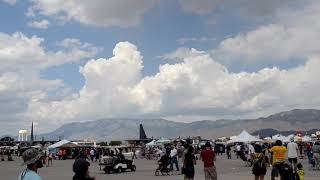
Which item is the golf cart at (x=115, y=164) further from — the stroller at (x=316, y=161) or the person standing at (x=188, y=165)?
the person standing at (x=188, y=165)

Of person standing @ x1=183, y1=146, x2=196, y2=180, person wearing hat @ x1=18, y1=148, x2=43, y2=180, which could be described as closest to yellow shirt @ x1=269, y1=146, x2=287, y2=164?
person standing @ x1=183, y1=146, x2=196, y2=180

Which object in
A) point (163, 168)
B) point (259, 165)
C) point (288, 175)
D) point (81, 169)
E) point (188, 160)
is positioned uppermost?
point (188, 160)

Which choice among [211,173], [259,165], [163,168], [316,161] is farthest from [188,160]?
[316,161]

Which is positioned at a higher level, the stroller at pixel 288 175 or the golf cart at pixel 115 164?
the golf cart at pixel 115 164

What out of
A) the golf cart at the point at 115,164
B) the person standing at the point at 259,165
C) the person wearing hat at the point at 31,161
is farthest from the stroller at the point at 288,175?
the golf cart at the point at 115,164

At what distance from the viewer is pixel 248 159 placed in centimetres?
3519

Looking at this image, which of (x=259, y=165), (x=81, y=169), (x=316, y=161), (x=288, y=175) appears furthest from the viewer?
(x=316, y=161)

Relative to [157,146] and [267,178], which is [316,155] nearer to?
[267,178]

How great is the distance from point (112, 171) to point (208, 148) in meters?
15.5

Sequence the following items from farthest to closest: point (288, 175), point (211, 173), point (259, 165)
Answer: point (211, 173) < point (259, 165) < point (288, 175)

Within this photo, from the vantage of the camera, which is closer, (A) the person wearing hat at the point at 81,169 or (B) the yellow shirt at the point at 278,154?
(A) the person wearing hat at the point at 81,169

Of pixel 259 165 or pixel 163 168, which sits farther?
pixel 163 168

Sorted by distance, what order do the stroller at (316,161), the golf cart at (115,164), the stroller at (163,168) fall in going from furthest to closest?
the golf cart at (115,164) → the stroller at (163,168) → the stroller at (316,161)

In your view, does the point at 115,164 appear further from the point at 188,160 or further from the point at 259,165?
the point at 259,165
